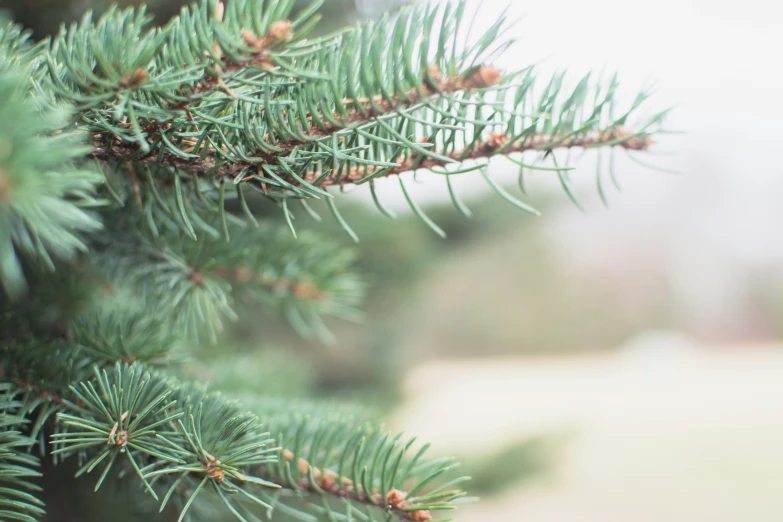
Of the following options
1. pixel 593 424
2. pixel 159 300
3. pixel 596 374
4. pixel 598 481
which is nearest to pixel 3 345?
pixel 159 300

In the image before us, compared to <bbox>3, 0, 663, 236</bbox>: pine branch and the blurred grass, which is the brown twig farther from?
the blurred grass

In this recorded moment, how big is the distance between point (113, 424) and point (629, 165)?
212 cm

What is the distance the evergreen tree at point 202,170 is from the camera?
120mm

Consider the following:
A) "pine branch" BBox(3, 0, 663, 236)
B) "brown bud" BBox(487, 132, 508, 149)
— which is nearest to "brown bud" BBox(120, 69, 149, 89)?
"pine branch" BBox(3, 0, 663, 236)

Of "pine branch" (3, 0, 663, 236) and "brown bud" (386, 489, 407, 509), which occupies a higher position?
"pine branch" (3, 0, 663, 236)

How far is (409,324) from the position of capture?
55.0 inches

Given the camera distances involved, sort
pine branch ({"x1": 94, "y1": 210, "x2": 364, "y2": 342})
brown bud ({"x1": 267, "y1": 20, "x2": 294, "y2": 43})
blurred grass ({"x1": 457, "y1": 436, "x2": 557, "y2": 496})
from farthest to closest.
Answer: blurred grass ({"x1": 457, "y1": 436, "x2": 557, "y2": 496}), pine branch ({"x1": 94, "y1": 210, "x2": 364, "y2": 342}), brown bud ({"x1": 267, "y1": 20, "x2": 294, "y2": 43})

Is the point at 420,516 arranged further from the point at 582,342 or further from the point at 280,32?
the point at 582,342

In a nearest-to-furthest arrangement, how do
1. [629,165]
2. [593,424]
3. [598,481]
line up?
[598,481]
[593,424]
[629,165]

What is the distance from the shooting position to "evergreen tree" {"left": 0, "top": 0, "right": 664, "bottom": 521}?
0.40 feet

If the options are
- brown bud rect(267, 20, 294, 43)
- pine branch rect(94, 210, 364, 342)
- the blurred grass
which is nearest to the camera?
brown bud rect(267, 20, 294, 43)

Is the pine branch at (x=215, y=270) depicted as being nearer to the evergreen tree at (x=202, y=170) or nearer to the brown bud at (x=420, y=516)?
the evergreen tree at (x=202, y=170)

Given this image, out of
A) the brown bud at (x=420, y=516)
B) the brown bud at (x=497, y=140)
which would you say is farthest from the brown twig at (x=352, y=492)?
the brown bud at (x=497, y=140)

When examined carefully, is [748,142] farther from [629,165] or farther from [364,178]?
[364,178]
